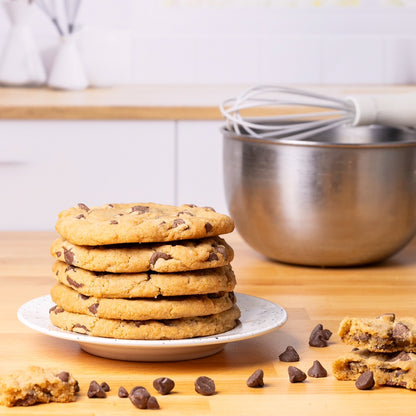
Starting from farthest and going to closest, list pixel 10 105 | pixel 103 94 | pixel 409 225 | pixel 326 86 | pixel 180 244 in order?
pixel 326 86
pixel 103 94
pixel 10 105
pixel 409 225
pixel 180 244

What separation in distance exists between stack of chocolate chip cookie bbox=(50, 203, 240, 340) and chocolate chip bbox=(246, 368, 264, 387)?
Result: 9 cm

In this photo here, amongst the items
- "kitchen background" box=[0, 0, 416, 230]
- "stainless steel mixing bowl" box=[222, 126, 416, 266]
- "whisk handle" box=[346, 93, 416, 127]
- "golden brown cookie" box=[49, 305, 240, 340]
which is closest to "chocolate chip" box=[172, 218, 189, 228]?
"golden brown cookie" box=[49, 305, 240, 340]

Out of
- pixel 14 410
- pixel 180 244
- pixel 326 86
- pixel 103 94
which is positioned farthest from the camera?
pixel 326 86

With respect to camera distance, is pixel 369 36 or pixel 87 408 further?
pixel 369 36

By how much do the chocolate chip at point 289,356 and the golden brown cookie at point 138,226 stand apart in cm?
15

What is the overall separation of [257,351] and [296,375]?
0.12m

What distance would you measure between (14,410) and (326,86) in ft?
7.67

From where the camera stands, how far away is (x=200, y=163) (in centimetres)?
227

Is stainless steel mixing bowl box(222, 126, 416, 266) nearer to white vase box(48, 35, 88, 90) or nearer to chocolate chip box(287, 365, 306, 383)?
chocolate chip box(287, 365, 306, 383)

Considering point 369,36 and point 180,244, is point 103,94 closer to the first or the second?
point 369,36

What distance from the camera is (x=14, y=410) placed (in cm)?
75

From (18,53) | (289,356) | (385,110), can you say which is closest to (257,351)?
(289,356)

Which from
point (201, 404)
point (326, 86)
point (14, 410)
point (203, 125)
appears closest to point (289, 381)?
point (201, 404)

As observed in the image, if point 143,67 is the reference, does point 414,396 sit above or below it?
below
